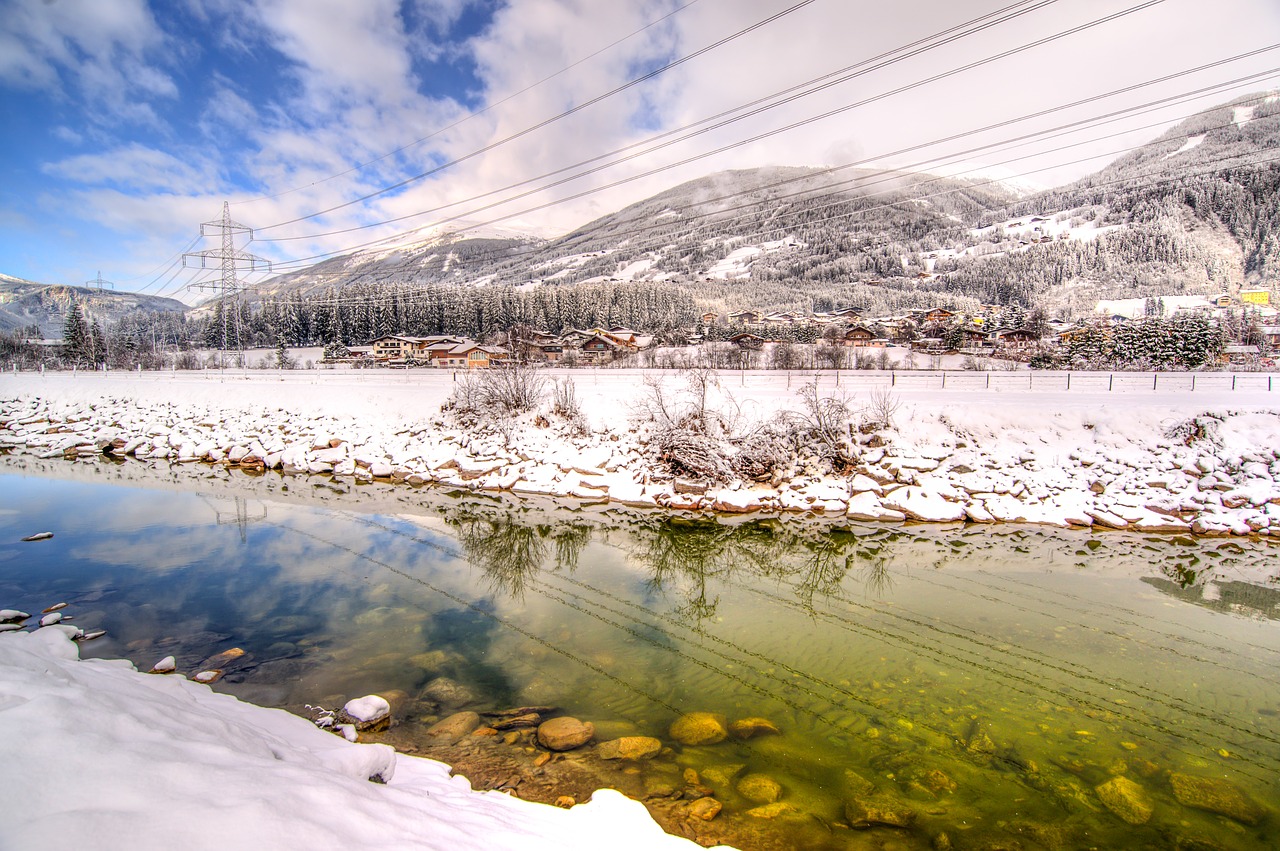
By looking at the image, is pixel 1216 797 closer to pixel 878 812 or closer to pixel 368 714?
pixel 878 812

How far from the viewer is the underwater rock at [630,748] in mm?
6398

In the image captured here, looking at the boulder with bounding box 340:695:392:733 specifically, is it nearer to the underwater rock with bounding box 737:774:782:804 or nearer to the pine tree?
the underwater rock with bounding box 737:774:782:804

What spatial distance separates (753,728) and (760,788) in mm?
1082

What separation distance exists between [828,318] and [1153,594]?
302 feet

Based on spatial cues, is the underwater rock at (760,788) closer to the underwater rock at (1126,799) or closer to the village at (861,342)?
the underwater rock at (1126,799)

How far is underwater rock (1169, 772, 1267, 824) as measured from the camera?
5.76 meters

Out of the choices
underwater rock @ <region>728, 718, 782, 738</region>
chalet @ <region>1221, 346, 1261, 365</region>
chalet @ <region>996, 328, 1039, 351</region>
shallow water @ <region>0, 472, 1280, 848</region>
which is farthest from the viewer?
chalet @ <region>996, 328, 1039, 351</region>

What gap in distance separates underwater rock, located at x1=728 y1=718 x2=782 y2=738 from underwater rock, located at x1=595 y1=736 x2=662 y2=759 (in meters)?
1.01

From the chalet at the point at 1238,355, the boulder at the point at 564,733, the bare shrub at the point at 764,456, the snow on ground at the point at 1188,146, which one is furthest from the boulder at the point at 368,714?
the snow on ground at the point at 1188,146

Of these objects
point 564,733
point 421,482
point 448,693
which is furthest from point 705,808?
point 421,482

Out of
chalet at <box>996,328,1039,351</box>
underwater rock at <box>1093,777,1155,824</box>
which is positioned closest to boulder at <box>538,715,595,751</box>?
underwater rock at <box>1093,777,1155,824</box>

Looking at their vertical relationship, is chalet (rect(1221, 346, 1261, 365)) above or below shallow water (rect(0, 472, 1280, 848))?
above

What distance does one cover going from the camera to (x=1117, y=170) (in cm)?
19838

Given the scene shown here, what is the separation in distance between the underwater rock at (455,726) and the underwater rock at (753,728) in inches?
127
